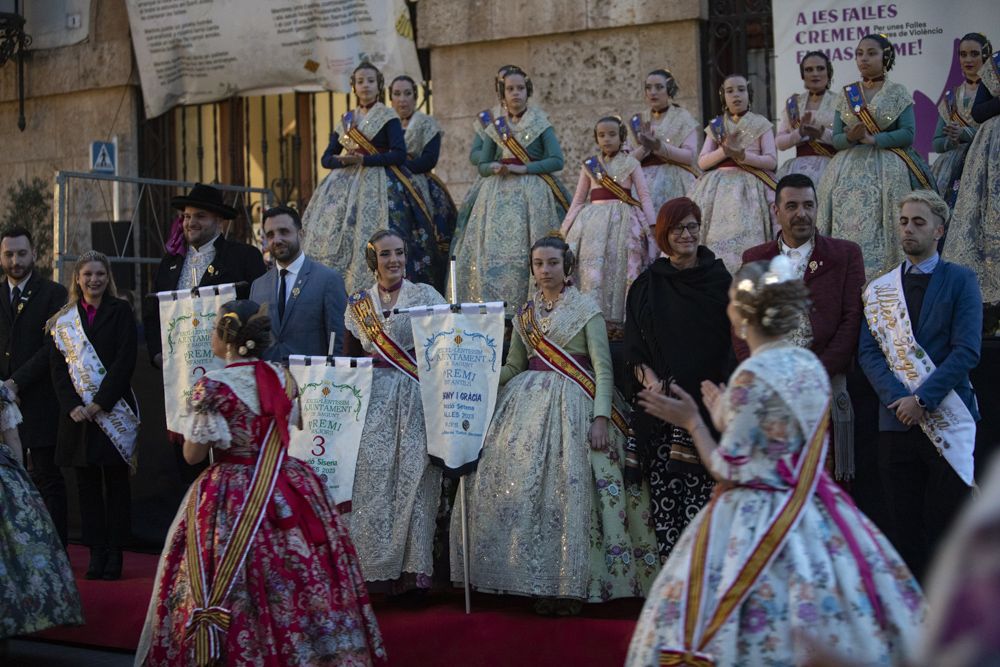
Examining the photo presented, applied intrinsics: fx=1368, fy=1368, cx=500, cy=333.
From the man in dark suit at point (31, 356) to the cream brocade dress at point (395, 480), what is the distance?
2.31 m

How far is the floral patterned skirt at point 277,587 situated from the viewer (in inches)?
197

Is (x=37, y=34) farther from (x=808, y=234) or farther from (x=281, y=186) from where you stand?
(x=808, y=234)

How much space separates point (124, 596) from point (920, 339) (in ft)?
13.0

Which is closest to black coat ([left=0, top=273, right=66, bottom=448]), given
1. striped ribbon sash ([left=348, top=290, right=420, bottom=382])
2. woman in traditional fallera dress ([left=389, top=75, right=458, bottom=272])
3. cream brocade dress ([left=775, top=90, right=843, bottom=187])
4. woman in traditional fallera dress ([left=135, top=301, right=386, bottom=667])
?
striped ribbon sash ([left=348, top=290, right=420, bottom=382])

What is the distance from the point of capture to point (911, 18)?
30.4ft

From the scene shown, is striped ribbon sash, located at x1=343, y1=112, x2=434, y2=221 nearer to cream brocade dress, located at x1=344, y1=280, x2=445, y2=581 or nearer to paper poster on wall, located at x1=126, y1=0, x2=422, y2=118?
paper poster on wall, located at x1=126, y1=0, x2=422, y2=118

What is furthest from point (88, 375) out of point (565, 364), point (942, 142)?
point (942, 142)

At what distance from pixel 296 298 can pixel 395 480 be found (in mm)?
1068

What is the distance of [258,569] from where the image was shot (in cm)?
504

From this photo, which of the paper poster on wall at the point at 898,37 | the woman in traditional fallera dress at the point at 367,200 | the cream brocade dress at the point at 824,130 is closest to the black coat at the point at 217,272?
the woman in traditional fallera dress at the point at 367,200

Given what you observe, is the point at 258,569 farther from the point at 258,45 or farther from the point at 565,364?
the point at 258,45

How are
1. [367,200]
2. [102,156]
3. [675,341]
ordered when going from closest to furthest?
[675,341] → [367,200] → [102,156]

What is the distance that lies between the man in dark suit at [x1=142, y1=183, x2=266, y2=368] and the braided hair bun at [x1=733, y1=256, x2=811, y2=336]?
3860mm

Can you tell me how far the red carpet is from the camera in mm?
5414
